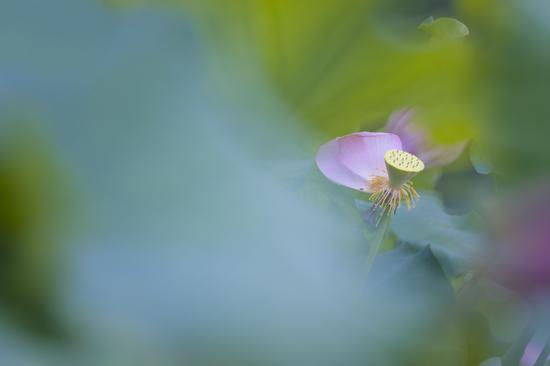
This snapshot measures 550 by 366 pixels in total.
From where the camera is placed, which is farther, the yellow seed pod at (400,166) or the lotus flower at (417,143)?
the yellow seed pod at (400,166)

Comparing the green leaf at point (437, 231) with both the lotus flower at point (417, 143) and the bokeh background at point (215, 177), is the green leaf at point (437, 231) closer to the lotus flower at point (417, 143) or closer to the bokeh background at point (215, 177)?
the lotus flower at point (417, 143)

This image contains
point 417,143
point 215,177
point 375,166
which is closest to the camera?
point 215,177

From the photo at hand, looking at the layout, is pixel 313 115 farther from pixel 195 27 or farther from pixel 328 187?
pixel 328 187

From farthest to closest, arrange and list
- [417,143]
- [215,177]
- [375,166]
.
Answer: [375,166], [417,143], [215,177]

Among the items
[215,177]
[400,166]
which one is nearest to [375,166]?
[400,166]

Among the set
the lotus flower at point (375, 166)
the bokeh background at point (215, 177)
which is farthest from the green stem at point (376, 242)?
the bokeh background at point (215, 177)

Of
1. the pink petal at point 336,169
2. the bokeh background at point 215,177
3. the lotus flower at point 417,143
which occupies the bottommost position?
the bokeh background at point 215,177

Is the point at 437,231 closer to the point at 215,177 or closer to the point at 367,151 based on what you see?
the point at 367,151

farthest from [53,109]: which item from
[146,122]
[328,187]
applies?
[328,187]
